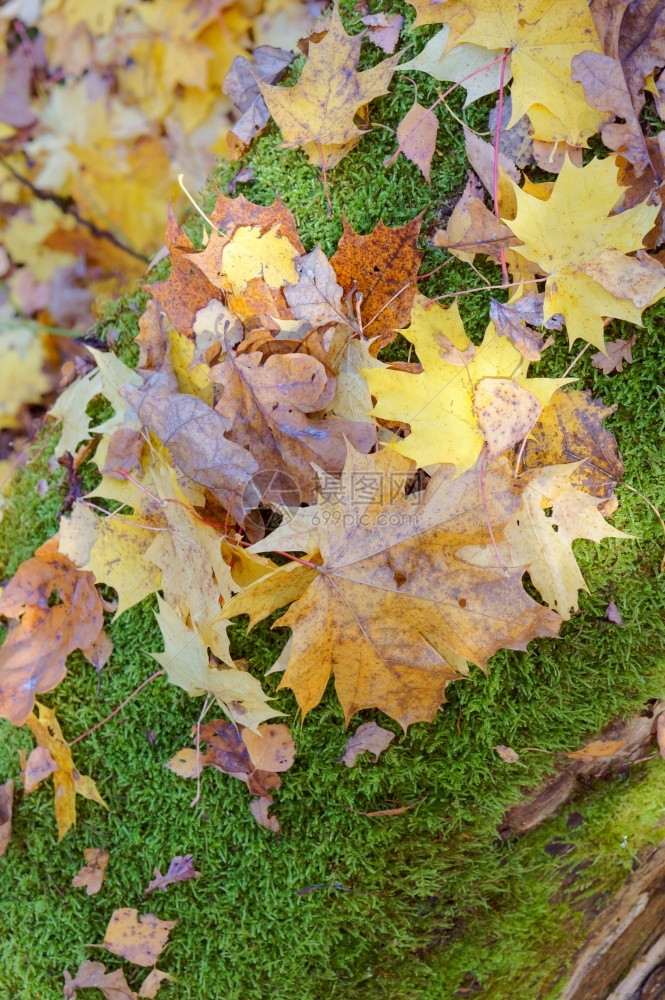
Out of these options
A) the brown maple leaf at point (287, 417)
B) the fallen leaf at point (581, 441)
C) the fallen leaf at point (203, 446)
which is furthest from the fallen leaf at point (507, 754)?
the fallen leaf at point (203, 446)

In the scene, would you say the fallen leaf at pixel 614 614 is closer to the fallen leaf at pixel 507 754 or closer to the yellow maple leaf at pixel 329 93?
the fallen leaf at pixel 507 754

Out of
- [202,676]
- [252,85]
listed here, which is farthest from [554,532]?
[252,85]

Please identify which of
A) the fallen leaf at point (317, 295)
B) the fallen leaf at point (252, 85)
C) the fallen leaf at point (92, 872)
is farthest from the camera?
the fallen leaf at point (252, 85)

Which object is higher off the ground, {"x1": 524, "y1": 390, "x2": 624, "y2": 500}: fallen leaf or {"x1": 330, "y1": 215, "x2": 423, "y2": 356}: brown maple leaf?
{"x1": 330, "y1": 215, "x2": 423, "y2": 356}: brown maple leaf

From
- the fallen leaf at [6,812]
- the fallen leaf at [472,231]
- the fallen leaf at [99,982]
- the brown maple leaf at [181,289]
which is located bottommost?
the fallen leaf at [99,982]

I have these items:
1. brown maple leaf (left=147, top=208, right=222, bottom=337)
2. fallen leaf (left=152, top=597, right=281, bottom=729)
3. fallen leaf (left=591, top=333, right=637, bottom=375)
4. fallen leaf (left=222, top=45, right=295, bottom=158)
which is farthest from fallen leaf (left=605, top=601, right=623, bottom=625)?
fallen leaf (left=222, top=45, right=295, bottom=158)

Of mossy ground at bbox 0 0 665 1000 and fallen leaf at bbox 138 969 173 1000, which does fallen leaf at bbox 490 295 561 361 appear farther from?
fallen leaf at bbox 138 969 173 1000

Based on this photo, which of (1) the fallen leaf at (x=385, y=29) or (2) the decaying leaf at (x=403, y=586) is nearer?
(2) the decaying leaf at (x=403, y=586)

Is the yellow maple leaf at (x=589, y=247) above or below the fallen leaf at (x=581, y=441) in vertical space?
above
